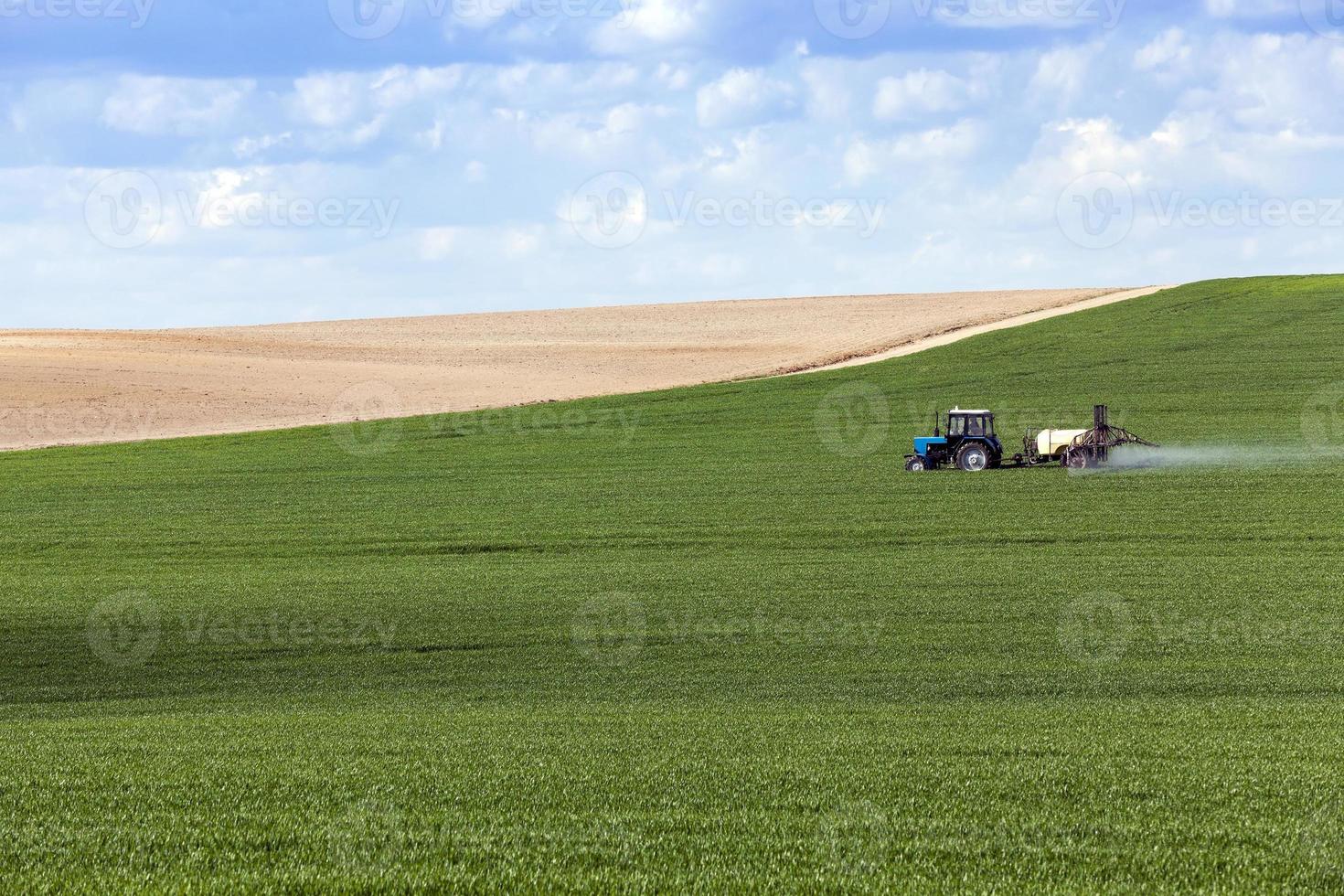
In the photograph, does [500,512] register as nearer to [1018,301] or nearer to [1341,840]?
[1341,840]

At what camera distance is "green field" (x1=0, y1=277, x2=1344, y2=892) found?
905 centimetres

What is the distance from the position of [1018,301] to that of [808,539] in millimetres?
59063

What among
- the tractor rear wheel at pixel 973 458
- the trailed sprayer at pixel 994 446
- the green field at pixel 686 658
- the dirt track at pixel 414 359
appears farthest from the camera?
the dirt track at pixel 414 359

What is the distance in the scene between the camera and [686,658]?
19344 millimetres

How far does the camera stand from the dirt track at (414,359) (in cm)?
5531

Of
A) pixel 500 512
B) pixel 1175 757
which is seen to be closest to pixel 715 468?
pixel 500 512

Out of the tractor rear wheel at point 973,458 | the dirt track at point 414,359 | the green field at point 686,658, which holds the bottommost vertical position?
the green field at point 686,658

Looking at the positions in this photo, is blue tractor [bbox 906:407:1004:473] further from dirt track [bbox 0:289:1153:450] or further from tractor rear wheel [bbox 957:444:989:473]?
dirt track [bbox 0:289:1153:450]

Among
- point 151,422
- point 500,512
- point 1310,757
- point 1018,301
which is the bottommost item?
point 1310,757

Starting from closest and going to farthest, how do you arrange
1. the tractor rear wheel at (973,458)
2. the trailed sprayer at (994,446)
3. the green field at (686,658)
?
the green field at (686,658), the trailed sprayer at (994,446), the tractor rear wheel at (973,458)

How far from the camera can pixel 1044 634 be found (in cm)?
1994

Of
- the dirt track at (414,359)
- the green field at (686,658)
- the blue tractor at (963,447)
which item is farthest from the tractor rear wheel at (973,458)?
the dirt track at (414,359)

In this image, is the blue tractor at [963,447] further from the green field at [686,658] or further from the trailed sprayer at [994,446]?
the green field at [686,658]

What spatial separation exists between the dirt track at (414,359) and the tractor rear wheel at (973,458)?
25398 millimetres
